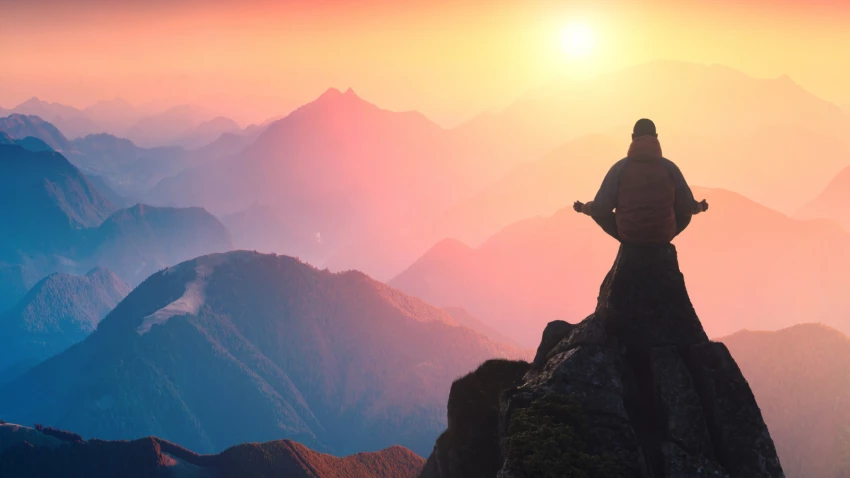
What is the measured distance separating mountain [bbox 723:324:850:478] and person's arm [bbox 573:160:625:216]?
305ft

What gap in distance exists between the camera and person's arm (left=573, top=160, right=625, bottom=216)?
1745cm

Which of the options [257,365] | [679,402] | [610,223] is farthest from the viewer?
[257,365]

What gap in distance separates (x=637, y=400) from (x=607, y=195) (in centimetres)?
556

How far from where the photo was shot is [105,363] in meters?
170

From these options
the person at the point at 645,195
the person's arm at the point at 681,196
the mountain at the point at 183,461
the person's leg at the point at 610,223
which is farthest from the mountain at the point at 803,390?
the person at the point at 645,195

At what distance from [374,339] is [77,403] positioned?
78908 millimetres

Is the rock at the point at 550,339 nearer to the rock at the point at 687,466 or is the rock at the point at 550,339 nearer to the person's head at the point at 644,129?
the rock at the point at 687,466

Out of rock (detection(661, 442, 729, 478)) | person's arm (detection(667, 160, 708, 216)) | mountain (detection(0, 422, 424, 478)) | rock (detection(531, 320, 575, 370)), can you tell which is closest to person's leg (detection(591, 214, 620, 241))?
person's arm (detection(667, 160, 708, 216))

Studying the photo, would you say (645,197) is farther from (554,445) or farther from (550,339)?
(554,445)

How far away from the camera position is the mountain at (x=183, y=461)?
7200cm

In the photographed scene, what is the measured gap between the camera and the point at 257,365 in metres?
180

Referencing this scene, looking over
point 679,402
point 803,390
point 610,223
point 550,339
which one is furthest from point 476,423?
point 803,390

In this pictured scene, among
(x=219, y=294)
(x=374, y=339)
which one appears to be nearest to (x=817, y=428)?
(x=374, y=339)

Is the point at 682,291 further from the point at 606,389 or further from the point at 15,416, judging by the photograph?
the point at 15,416
